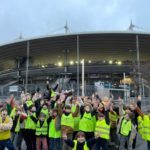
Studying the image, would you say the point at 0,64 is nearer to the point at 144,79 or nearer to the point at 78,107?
the point at 144,79

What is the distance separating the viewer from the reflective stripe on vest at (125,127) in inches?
396

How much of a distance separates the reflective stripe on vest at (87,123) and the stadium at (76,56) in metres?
24.7

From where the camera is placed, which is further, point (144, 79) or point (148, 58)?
point (148, 58)

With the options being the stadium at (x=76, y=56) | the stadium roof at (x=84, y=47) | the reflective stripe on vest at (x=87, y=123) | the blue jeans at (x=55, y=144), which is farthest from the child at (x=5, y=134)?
the stadium roof at (x=84, y=47)

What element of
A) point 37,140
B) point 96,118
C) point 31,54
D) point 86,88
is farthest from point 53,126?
point 31,54

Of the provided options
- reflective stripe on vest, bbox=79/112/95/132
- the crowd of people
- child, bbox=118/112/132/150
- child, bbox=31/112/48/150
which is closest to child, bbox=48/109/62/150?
the crowd of people

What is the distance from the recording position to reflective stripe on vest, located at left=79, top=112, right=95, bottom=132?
9.38 metres

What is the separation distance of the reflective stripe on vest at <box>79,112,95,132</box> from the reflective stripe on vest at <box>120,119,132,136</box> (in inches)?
47.6

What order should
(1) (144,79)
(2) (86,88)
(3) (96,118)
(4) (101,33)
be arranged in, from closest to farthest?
(3) (96,118), (2) (86,88), (1) (144,79), (4) (101,33)

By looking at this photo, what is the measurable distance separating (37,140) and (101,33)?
26538mm

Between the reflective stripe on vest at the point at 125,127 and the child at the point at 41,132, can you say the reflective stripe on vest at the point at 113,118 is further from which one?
the child at the point at 41,132

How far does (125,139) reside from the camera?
10.2m

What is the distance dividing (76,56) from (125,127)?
34.3m

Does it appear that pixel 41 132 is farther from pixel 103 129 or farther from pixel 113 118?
pixel 113 118
